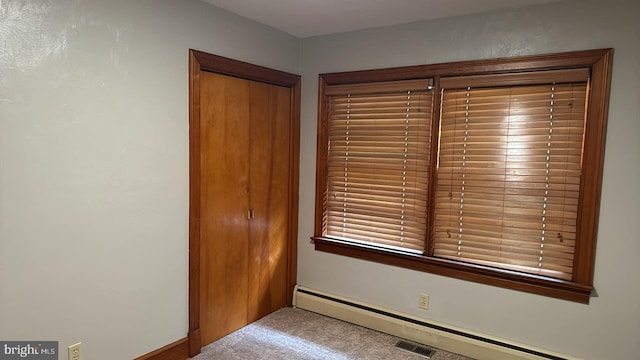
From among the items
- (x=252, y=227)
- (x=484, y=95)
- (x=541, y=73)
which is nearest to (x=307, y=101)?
(x=252, y=227)

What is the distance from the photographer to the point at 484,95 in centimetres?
265

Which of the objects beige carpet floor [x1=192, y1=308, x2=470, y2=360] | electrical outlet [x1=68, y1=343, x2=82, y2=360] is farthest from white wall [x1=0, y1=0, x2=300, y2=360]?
beige carpet floor [x1=192, y1=308, x2=470, y2=360]

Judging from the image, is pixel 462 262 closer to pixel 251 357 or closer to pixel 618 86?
pixel 618 86

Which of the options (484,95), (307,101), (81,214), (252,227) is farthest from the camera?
(307,101)

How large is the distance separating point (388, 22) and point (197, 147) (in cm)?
161

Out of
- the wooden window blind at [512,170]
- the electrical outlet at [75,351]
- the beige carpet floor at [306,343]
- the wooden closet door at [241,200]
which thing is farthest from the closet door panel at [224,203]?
the wooden window blind at [512,170]

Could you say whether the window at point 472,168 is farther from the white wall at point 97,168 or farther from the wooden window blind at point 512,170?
the white wall at point 97,168

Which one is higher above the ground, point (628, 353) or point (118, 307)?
point (118, 307)

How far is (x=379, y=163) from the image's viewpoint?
10.2 ft

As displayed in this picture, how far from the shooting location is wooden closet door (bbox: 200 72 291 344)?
2.76 meters

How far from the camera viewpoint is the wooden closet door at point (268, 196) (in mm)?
3117

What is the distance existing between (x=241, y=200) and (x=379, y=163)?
1091 millimetres

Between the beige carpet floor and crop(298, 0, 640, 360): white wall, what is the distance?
282 mm

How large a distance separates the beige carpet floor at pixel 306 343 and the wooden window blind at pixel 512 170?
0.77 metres
